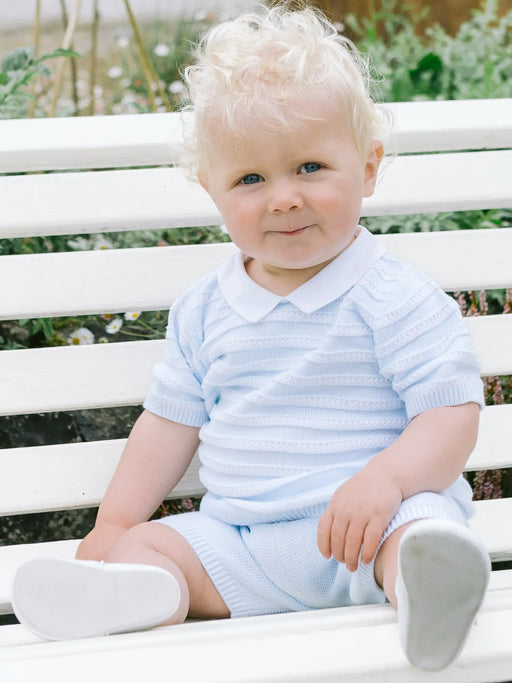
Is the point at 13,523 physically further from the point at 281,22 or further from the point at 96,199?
the point at 281,22

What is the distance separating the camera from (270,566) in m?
1.60

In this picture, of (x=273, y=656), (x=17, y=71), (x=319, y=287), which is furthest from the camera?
(x=17, y=71)

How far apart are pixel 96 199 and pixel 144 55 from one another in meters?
0.74

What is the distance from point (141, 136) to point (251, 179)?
2.32 feet

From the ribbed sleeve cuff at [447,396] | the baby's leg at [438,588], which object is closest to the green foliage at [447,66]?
the ribbed sleeve cuff at [447,396]

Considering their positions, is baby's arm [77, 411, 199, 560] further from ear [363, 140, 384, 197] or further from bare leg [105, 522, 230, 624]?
ear [363, 140, 384, 197]

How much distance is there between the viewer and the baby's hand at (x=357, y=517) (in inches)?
54.9

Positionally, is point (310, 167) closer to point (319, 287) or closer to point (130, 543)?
point (319, 287)

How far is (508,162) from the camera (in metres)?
2.27

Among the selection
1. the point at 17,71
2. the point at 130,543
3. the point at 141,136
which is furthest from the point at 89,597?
the point at 17,71

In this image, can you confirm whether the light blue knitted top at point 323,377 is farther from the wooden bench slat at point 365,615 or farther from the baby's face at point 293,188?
the wooden bench slat at point 365,615

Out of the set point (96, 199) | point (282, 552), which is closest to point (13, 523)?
point (96, 199)

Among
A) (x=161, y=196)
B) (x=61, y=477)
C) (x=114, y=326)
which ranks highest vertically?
(x=161, y=196)

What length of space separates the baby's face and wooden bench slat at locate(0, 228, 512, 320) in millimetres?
476
